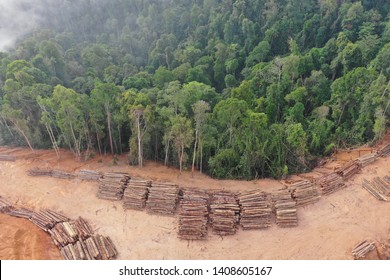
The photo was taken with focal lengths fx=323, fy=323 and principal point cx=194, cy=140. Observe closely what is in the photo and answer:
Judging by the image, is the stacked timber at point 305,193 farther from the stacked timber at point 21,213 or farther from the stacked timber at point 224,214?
the stacked timber at point 21,213

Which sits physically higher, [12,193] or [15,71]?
[15,71]

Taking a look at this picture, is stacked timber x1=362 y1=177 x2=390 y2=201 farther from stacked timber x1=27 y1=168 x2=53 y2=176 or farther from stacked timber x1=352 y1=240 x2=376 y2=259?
stacked timber x1=27 y1=168 x2=53 y2=176

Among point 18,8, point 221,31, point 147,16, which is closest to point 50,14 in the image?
point 18,8

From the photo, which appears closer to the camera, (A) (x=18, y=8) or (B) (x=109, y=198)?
(B) (x=109, y=198)

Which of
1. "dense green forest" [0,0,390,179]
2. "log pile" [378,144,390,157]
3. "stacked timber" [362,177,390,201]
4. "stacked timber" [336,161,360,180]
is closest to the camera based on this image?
"stacked timber" [362,177,390,201]

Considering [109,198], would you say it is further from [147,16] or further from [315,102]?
[147,16]

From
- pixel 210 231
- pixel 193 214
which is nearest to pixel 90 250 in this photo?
pixel 193 214

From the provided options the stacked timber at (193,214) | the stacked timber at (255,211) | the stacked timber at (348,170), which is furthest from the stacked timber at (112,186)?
the stacked timber at (348,170)

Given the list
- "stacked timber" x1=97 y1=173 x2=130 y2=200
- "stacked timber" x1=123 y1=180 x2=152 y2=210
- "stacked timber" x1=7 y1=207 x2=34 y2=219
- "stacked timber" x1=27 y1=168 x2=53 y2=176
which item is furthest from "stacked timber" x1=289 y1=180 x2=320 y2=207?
"stacked timber" x1=27 y1=168 x2=53 y2=176
